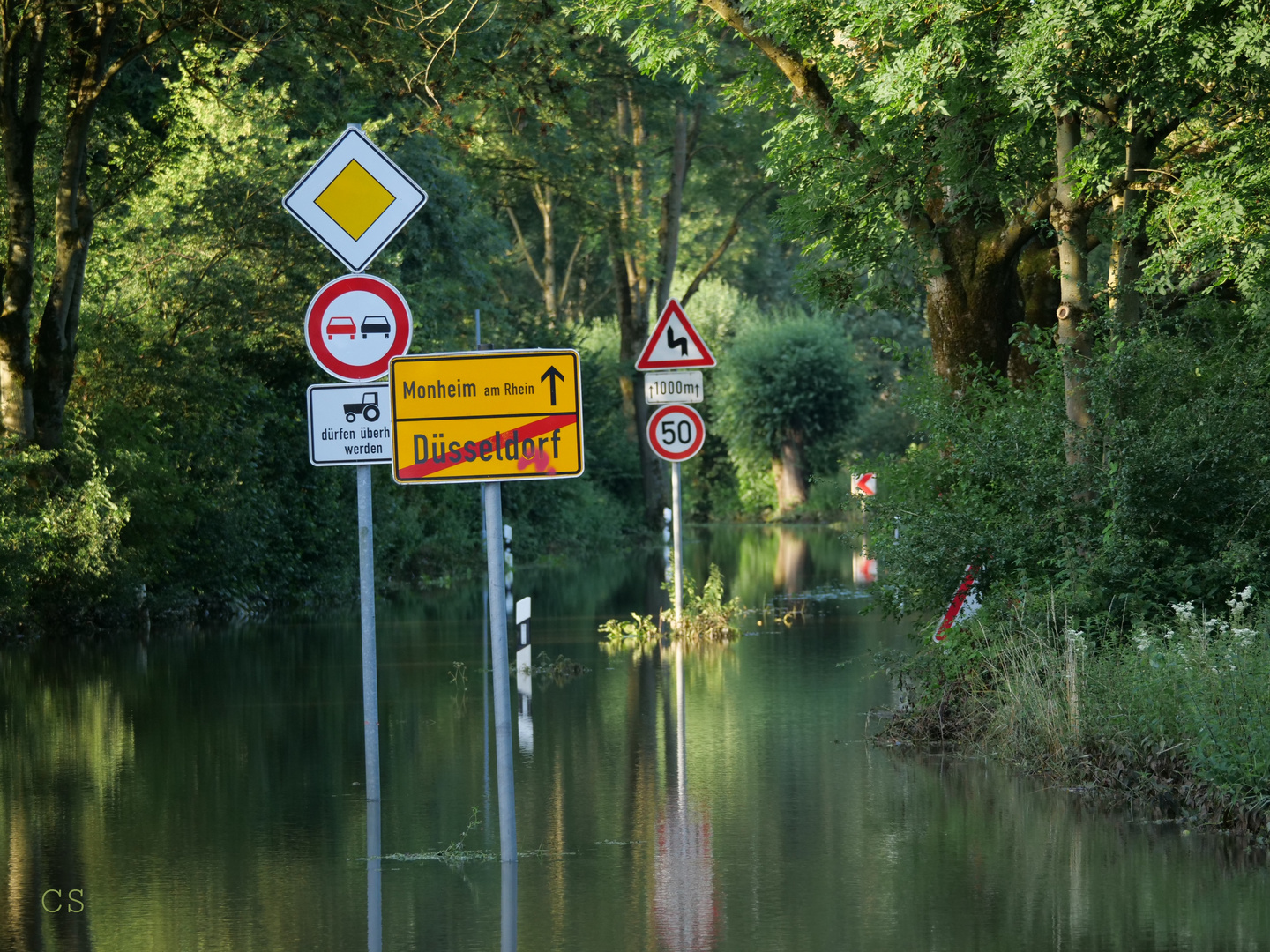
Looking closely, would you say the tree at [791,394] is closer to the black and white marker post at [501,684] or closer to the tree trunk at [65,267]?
the tree trunk at [65,267]

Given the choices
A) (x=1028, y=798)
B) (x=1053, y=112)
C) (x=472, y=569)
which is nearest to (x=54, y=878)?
(x=1028, y=798)

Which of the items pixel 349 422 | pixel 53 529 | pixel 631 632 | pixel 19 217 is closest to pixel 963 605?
pixel 349 422

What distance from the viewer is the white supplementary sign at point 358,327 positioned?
9453mm

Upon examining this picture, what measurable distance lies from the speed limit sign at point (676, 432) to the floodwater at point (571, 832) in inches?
127

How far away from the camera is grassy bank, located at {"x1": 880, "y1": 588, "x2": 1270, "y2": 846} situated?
857 cm

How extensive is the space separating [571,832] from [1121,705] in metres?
3.11

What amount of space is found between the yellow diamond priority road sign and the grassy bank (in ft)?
11.4

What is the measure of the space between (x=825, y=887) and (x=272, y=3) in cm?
1524

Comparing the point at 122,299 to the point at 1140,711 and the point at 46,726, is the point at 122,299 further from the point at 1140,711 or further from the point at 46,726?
the point at 1140,711

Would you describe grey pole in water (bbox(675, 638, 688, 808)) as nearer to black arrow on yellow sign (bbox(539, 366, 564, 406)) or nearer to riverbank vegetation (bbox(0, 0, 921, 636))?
black arrow on yellow sign (bbox(539, 366, 564, 406))

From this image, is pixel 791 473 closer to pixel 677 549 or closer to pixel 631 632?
pixel 631 632

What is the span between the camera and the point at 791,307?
6819cm

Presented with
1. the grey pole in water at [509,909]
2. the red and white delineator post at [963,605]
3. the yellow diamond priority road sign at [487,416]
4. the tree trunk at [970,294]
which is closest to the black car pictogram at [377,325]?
the yellow diamond priority road sign at [487,416]

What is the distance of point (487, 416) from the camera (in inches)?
320
